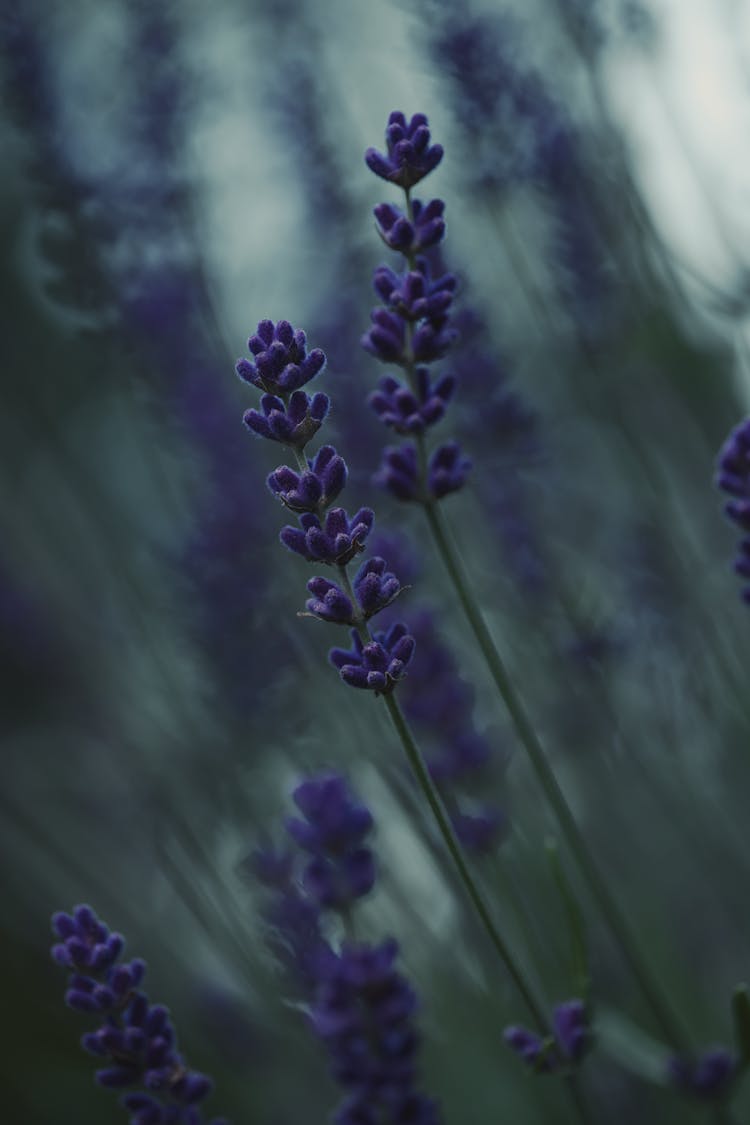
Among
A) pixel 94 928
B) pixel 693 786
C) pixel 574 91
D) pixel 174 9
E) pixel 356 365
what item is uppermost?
pixel 174 9

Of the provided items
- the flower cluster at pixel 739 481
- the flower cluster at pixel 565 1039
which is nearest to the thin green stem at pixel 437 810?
the flower cluster at pixel 565 1039

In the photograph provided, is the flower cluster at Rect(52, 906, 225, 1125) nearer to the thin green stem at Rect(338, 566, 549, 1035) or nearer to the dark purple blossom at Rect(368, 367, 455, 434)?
the thin green stem at Rect(338, 566, 549, 1035)

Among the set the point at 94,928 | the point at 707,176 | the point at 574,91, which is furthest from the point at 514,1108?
the point at 574,91

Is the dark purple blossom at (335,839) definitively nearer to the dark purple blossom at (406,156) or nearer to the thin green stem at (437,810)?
the thin green stem at (437,810)

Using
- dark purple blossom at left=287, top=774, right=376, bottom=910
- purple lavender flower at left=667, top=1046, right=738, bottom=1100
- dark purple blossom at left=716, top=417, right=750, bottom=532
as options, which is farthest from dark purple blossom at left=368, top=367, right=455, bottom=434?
purple lavender flower at left=667, top=1046, right=738, bottom=1100

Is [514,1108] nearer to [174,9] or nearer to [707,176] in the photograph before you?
[707,176]
